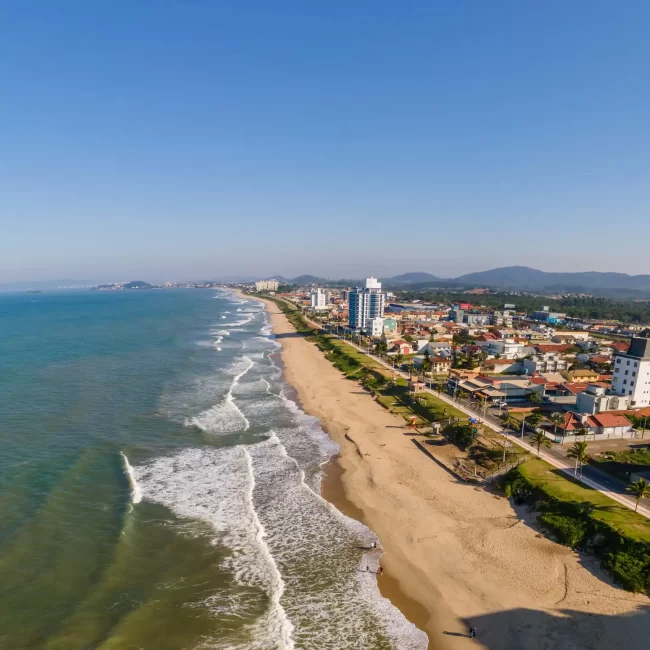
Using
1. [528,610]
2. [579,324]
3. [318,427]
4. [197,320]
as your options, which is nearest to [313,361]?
[318,427]

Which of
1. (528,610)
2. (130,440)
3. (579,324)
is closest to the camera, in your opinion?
(528,610)

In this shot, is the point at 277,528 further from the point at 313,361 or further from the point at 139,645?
the point at 313,361

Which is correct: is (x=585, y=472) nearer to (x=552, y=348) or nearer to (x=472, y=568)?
(x=472, y=568)

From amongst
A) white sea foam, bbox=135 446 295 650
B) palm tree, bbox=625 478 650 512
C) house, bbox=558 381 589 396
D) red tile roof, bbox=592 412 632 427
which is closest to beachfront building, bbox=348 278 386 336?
house, bbox=558 381 589 396

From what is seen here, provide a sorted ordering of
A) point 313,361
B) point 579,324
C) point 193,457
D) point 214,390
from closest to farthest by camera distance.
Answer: point 193,457
point 214,390
point 313,361
point 579,324

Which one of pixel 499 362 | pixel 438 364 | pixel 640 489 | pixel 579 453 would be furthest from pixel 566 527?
pixel 499 362

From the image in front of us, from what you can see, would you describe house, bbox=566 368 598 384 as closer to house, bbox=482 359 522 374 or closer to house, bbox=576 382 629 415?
house, bbox=482 359 522 374

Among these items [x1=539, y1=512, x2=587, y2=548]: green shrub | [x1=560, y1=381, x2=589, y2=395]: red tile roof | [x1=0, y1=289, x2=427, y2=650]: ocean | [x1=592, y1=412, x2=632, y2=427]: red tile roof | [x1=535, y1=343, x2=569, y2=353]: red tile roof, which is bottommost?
[x1=0, y1=289, x2=427, y2=650]: ocean
